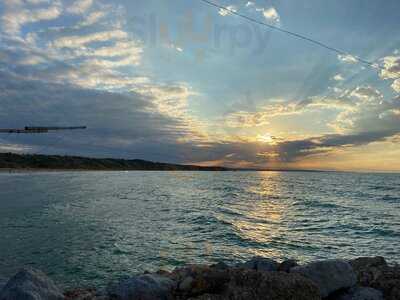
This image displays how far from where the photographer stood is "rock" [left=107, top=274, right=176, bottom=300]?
7934 mm

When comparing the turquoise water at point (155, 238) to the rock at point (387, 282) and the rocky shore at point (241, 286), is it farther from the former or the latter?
the rock at point (387, 282)

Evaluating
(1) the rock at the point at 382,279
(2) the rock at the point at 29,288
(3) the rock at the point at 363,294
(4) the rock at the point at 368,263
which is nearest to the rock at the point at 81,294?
(2) the rock at the point at 29,288

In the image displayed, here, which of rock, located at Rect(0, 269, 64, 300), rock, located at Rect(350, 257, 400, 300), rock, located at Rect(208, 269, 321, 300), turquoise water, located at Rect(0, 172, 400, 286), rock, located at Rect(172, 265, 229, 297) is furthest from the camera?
turquoise water, located at Rect(0, 172, 400, 286)

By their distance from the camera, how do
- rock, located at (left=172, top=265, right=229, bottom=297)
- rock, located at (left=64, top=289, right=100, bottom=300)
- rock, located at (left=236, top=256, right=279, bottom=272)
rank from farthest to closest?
rock, located at (left=236, top=256, right=279, bottom=272)
rock, located at (left=64, top=289, right=100, bottom=300)
rock, located at (left=172, top=265, right=229, bottom=297)

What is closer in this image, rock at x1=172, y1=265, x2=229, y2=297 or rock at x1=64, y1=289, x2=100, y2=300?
rock at x1=172, y1=265, x2=229, y2=297

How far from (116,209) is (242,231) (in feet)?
38.6

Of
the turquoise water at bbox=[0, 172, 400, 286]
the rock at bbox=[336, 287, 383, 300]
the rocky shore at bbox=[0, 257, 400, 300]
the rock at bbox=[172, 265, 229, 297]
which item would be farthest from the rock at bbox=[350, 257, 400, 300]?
the turquoise water at bbox=[0, 172, 400, 286]

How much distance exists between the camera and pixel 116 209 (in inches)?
1124

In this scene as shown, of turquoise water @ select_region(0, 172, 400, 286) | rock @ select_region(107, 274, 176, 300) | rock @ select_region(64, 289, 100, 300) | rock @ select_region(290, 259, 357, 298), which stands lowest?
turquoise water @ select_region(0, 172, 400, 286)

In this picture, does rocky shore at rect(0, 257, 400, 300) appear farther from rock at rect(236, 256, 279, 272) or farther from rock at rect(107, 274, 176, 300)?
rock at rect(236, 256, 279, 272)

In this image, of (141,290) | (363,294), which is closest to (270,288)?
(363,294)

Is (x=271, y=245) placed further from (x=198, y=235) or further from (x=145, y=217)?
(x=145, y=217)

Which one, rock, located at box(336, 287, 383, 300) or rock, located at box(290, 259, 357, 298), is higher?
rock, located at box(290, 259, 357, 298)

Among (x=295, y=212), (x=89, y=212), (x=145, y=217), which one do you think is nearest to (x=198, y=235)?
(x=145, y=217)
